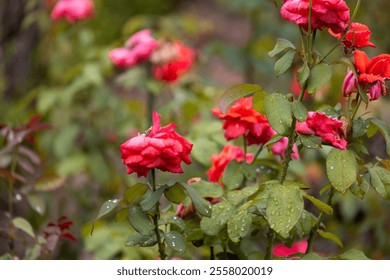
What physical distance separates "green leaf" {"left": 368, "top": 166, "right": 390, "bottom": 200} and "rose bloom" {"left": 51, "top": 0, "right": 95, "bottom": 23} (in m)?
2.03

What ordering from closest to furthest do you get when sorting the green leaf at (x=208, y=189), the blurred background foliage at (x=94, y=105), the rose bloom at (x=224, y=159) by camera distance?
the green leaf at (x=208, y=189) < the rose bloom at (x=224, y=159) < the blurred background foliage at (x=94, y=105)

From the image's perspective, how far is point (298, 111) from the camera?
1.38m

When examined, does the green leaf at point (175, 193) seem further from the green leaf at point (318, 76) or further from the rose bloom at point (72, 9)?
the rose bloom at point (72, 9)

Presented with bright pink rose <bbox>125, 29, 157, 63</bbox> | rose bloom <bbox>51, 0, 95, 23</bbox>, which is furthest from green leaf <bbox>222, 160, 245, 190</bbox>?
rose bloom <bbox>51, 0, 95, 23</bbox>

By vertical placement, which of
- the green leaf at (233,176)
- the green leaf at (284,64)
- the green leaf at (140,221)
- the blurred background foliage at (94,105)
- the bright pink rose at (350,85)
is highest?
the green leaf at (284,64)

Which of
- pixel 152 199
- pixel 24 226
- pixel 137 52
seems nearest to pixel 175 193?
pixel 152 199

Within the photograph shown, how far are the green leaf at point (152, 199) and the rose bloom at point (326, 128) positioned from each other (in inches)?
10.5

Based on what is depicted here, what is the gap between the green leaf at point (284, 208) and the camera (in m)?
1.34

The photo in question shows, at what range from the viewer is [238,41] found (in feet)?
22.7

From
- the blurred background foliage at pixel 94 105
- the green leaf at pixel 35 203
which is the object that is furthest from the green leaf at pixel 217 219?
the blurred background foliage at pixel 94 105

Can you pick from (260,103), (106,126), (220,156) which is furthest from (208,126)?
(106,126)

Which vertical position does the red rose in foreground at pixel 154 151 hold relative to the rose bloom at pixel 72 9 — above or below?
above

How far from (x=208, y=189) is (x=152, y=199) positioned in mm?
203
